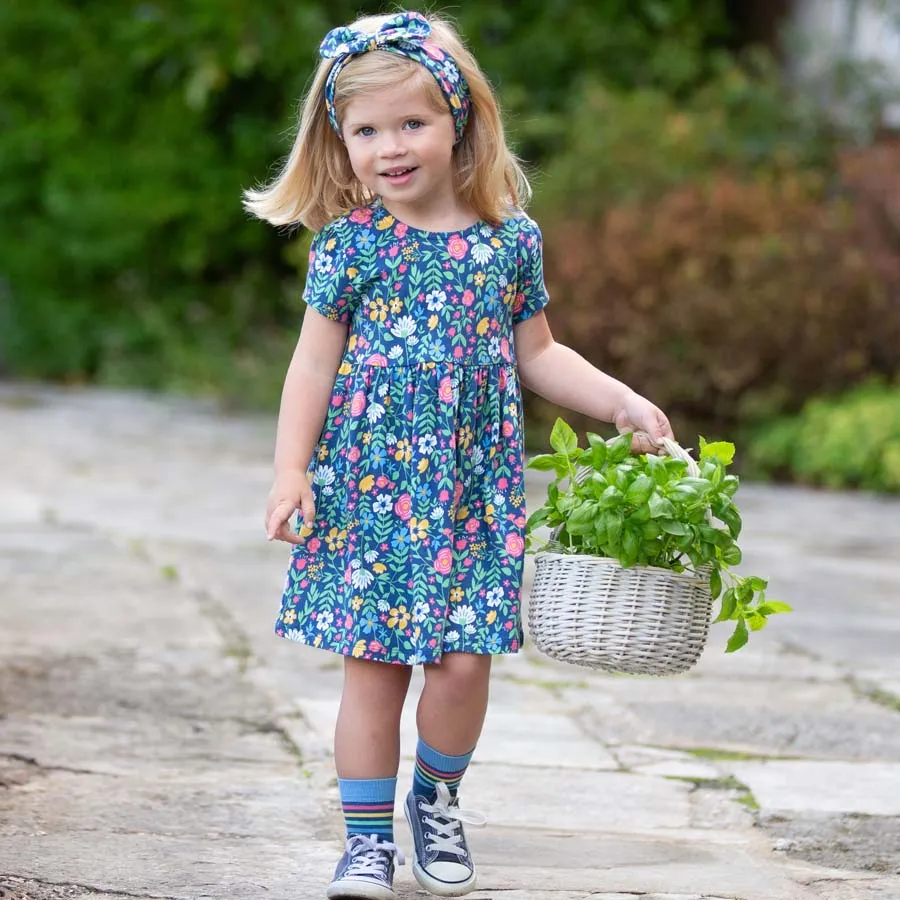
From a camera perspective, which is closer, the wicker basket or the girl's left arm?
the wicker basket

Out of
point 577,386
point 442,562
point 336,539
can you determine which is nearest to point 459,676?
point 442,562

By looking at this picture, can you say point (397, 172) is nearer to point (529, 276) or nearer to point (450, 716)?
point (529, 276)

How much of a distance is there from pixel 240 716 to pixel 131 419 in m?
7.03

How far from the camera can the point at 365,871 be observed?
2.48 m

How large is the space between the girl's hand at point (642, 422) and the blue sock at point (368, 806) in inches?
26.1

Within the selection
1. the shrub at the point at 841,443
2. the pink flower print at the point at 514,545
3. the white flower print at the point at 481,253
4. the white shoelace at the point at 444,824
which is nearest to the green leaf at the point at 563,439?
the pink flower print at the point at 514,545

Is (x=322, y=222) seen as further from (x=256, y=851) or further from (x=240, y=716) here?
(x=240, y=716)

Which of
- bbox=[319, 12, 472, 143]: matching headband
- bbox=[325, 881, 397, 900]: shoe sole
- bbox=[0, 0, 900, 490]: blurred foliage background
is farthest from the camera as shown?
bbox=[0, 0, 900, 490]: blurred foliage background

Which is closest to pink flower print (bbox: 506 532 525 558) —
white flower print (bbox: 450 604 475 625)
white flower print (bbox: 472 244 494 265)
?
white flower print (bbox: 450 604 475 625)

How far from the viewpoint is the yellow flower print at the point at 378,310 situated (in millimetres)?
2580

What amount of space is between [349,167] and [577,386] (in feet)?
1.66

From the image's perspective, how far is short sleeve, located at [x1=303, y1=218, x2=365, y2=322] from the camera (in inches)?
102

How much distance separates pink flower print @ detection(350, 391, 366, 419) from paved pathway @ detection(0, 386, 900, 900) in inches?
28.5

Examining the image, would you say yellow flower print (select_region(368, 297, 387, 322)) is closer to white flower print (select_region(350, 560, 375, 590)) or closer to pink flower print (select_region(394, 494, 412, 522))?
pink flower print (select_region(394, 494, 412, 522))
